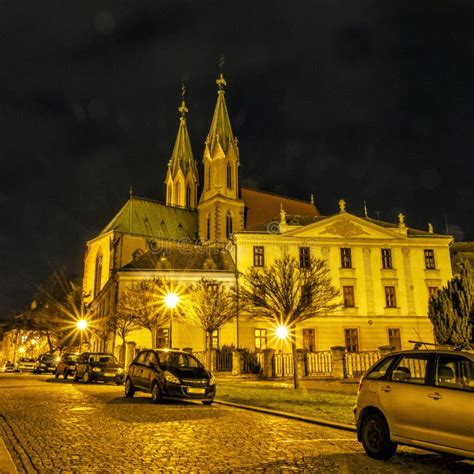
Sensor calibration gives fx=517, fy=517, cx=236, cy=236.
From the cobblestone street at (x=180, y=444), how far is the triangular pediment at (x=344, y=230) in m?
29.5

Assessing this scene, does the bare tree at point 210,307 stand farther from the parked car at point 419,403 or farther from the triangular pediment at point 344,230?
the parked car at point 419,403

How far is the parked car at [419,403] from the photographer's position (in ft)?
21.3

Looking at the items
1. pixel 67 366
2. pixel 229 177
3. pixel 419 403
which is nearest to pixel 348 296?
pixel 67 366

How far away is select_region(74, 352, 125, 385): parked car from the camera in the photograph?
963 inches

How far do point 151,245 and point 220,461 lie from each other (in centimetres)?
5574

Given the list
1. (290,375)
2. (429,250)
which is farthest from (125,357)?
(429,250)

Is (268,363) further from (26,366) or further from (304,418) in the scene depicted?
(26,366)

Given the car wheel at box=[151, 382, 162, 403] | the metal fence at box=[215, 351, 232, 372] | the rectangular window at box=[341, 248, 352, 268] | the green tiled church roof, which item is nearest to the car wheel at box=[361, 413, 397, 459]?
the car wheel at box=[151, 382, 162, 403]

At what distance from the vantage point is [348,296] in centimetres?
4131

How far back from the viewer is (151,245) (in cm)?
6206

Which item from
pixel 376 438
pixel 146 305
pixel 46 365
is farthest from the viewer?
pixel 46 365

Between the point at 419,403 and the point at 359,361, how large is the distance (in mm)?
21346

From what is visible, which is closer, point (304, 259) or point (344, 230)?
point (304, 259)

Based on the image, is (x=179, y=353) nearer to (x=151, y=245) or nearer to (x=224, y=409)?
(x=224, y=409)
